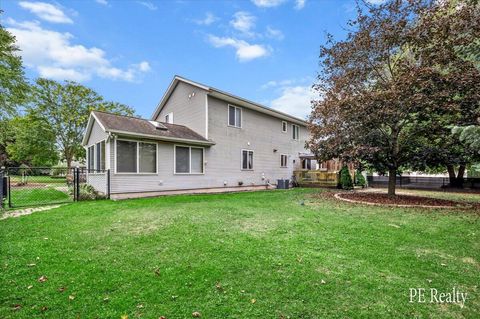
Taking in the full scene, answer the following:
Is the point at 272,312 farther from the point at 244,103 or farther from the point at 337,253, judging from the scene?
the point at 244,103

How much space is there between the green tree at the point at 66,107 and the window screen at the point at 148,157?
1739 cm

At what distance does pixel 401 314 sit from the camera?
269 centimetres

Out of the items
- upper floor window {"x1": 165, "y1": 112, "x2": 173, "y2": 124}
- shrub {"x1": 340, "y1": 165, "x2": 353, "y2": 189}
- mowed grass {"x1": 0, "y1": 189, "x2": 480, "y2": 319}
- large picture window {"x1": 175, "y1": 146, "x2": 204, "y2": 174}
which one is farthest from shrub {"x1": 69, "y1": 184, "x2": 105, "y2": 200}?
shrub {"x1": 340, "y1": 165, "x2": 353, "y2": 189}

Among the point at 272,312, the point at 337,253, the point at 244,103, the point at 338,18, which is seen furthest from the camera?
the point at 244,103

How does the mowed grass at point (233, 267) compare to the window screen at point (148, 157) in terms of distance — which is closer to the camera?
the mowed grass at point (233, 267)

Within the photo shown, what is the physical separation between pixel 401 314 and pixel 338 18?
12.9 m

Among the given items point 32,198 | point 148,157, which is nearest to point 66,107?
point 32,198

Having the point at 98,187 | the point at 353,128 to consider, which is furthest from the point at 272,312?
the point at 98,187

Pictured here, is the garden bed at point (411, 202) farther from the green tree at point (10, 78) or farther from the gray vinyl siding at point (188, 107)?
the green tree at point (10, 78)

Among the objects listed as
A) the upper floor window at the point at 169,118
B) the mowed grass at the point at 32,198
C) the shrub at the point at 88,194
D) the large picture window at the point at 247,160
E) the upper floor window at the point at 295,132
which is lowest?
the mowed grass at the point at 32,198

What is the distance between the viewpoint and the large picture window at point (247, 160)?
1658 centimetres

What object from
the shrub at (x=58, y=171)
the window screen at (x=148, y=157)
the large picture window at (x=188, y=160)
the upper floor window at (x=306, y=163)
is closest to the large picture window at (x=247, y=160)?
the large picture window at (x=188, y=160)

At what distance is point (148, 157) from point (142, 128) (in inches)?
57.7

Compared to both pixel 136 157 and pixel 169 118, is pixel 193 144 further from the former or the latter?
pixel 169 118
